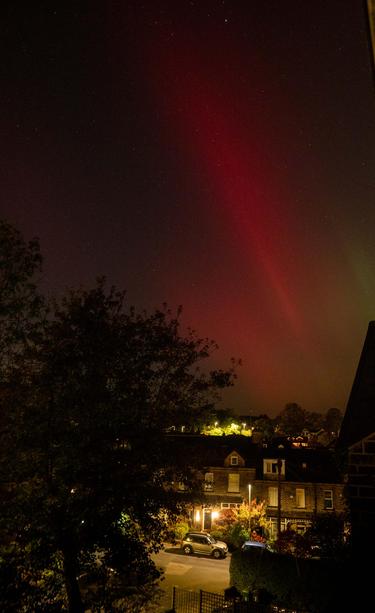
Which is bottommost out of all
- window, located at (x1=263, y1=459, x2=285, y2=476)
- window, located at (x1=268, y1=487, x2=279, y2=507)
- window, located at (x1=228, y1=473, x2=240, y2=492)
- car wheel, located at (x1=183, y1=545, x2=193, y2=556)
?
car wheel, located at (x1=183, y1=545, x2=193, y2=556)

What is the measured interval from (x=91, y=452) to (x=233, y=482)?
35.9 meters

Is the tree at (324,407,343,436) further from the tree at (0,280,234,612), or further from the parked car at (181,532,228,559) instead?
the tree at (0,280,234,612)

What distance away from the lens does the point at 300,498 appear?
42625 millimetres

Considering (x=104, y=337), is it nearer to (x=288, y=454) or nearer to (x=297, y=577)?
(x=297, y=577)

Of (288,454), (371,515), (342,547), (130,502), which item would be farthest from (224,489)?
(130,502)

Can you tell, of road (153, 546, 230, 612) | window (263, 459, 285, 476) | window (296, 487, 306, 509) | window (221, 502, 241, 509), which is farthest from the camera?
window (263, 459, 285, 476)

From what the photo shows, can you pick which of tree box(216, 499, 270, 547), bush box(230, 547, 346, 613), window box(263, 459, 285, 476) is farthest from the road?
window box(263, 459, 285, 476)

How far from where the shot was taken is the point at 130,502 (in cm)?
1284

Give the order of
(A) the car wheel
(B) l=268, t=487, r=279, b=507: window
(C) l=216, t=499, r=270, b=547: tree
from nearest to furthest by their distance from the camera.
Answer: (A) the car wheel → (C) l=216, t=499, r=270, b=547: tree → (B) l=268, t=487, r=279, b=507: window

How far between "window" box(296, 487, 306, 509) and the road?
39.9ft

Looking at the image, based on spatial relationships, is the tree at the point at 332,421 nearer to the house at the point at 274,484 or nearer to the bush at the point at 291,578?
the house at the point at 274,484

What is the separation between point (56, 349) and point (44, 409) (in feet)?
5.33

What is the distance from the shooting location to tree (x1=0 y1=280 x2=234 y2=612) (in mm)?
11805

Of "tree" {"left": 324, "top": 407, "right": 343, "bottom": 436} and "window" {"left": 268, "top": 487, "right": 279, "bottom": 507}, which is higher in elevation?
"tree" {"left": 324, "top": 407, "right": 343, "bottom": 436}
